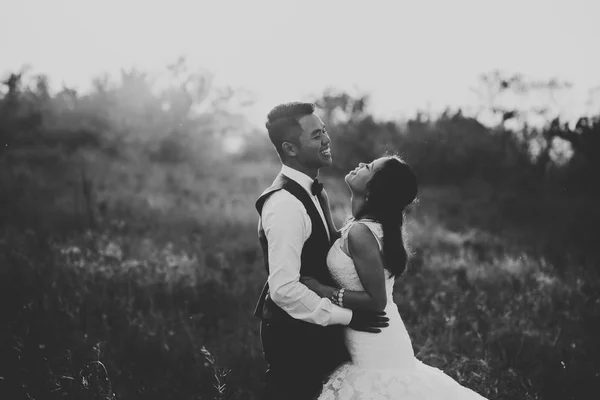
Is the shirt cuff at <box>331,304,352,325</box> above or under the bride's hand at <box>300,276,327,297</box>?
under

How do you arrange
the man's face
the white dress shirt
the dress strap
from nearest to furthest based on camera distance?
the white dress shirt → the dress strap → the man's face

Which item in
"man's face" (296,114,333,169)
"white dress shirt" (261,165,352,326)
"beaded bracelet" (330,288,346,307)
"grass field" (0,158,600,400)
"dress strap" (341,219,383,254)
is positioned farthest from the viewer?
"grass field" (0,158,600,400)

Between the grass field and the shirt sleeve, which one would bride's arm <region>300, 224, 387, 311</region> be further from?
the grass field

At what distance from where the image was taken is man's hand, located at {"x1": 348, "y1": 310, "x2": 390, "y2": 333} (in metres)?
2.87

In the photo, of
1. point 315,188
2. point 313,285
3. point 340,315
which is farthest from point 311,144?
point 340,315

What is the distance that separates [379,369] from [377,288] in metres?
0.51

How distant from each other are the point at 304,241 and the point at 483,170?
23.1m

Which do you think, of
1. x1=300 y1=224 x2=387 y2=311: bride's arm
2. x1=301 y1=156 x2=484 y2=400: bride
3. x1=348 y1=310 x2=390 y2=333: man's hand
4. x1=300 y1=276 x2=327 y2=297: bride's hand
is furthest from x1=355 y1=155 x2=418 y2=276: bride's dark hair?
x1=300 y1=276 x2=327 y2=297: bride's hand

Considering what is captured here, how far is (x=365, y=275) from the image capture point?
2795mm

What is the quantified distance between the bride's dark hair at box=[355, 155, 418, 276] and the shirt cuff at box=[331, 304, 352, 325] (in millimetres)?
367

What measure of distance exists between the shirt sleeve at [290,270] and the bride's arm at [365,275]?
0.27ft

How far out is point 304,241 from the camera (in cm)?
289

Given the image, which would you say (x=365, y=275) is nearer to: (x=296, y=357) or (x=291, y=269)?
(x=291, y=269)

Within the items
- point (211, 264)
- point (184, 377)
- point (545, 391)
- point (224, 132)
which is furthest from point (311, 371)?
point (224, 132)
